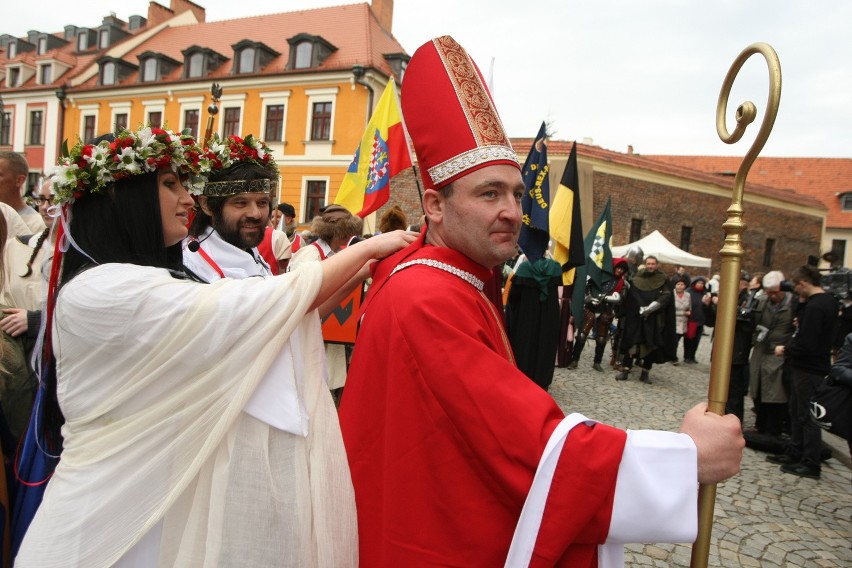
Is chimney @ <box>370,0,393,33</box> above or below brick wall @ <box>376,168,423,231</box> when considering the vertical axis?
above

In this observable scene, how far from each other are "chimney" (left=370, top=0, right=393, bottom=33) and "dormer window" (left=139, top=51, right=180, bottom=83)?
11.5 metres

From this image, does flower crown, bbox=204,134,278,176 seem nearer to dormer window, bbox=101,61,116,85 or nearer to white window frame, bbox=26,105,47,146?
dormer window, bbox=101,61,116,85

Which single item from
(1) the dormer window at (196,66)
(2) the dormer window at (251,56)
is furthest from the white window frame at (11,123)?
(2) the dormer window at (251,56)

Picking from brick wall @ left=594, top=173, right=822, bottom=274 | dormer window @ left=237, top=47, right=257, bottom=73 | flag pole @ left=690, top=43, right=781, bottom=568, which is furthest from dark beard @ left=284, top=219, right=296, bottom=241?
dormer window @ left=237, top=47, right=257, bottom=73

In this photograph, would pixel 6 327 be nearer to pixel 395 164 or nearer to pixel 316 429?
pixel 316 429

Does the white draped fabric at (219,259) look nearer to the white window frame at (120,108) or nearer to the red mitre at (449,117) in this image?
the red mitre at (449,117)

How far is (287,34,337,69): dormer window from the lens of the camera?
27.7m

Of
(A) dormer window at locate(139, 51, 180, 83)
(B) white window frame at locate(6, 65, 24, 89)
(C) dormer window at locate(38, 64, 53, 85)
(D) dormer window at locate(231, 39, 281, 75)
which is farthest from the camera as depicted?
(B) white window frame at locate(6, 65, 24, 89)

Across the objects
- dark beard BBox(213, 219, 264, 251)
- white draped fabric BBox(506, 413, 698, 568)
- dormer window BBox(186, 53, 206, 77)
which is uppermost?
dormer window BBox(186, 53, 206, 77)

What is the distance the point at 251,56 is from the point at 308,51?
3.61 metres

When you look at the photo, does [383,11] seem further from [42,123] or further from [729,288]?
[729,288]

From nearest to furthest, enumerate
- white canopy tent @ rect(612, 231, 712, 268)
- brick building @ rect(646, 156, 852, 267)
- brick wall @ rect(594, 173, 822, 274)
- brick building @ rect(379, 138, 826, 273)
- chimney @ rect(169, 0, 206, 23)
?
white canopy tent @ rect(612, 231, 712, 268) < brick building @ rect(379, 138, 826, 273) < brick wall @ rect(594, 173, 822, 274) < chimney @ rect(169, 0, 206, 23) < brick building @ rect(646, 156, 852, 267)

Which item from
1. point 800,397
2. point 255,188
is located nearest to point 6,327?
point 255,188

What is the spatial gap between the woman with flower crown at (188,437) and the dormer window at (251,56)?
30.8 meters
